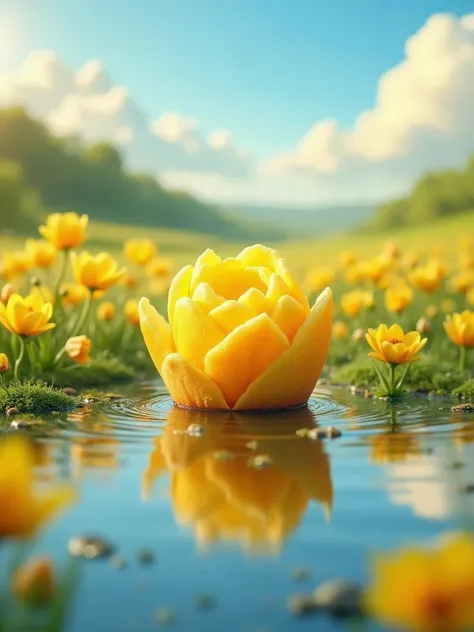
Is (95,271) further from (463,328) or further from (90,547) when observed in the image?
(90,547)

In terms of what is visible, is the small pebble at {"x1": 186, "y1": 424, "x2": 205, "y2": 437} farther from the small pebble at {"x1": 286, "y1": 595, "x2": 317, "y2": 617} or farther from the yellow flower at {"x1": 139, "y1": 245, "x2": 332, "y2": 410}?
the small pebble at {"x1": 286, "y1": 595, "x2": 317, "y2": 617}

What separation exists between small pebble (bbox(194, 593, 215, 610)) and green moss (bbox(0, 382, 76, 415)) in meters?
3.81

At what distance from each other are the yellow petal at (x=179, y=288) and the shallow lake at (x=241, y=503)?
79cm

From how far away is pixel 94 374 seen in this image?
8492 millimetres

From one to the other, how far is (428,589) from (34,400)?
16.4 ft

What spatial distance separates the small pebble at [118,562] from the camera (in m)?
3.19

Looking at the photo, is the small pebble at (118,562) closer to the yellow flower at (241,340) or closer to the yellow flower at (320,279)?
the yellow flower at (241,340)

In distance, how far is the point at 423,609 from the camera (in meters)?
1.95

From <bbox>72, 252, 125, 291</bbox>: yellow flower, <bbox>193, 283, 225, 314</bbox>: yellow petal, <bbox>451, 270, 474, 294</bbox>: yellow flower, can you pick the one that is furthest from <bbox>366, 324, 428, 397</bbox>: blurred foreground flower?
<bbox>451, 270, 474, 294</bbox>: yellow flower

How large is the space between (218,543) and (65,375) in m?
4.94

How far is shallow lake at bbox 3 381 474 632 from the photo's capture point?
2904mm

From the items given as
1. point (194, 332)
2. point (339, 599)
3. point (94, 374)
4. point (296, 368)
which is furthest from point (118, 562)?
point (94, 374)

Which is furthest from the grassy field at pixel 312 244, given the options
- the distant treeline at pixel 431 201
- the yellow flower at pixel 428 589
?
the yellow flower at pixel 428 589

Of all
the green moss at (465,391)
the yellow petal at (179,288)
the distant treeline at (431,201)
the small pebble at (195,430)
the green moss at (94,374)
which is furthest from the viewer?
Answer: the distant treeline at (431,201)
